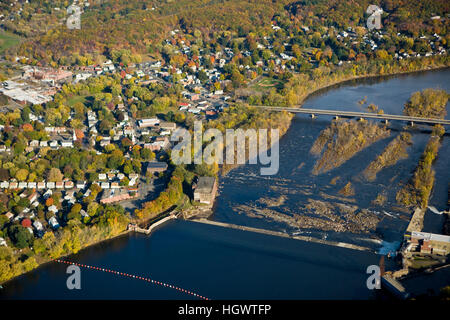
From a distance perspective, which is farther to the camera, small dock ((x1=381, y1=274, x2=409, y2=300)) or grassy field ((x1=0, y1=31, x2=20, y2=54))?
grassy field ((x1=0, y1=31, x2=20, y2=54))

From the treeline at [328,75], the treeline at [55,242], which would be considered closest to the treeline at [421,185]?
the treeline at [328,75]

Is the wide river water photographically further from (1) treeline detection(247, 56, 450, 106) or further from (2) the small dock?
(1) treeline detection(247, 56, 450, 106)

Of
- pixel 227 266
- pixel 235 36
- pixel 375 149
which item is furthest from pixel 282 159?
A: pixel 235 36

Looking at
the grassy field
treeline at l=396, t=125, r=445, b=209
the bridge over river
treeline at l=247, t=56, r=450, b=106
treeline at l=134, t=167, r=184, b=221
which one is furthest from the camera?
the grassy field

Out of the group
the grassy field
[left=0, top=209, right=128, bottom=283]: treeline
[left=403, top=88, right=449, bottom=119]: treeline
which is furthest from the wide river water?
the grassy field

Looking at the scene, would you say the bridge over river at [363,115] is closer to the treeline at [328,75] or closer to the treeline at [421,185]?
the treeline at [328,75]
